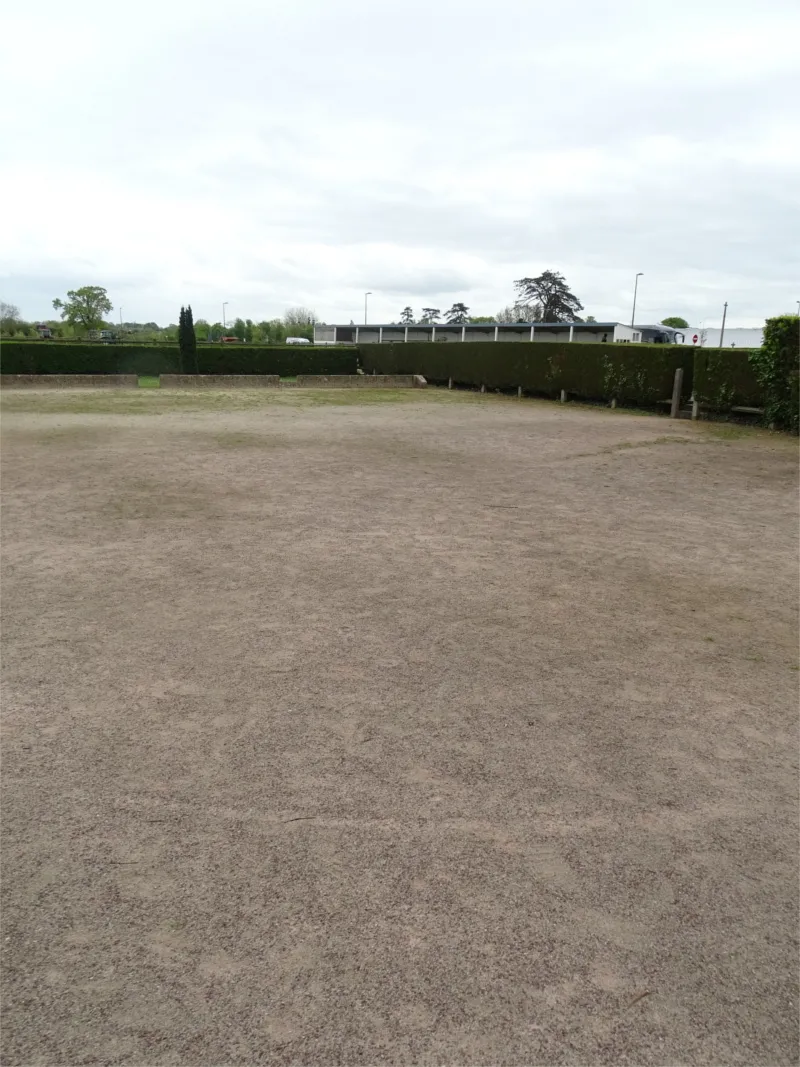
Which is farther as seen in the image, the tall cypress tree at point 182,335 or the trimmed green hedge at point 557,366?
the tall cypress tree at point 182,335

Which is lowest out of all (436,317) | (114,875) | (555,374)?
(114,875)

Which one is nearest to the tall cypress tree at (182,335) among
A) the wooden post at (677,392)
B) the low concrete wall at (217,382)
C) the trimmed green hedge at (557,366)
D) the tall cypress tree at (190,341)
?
the tall cypress tree at (190,341)

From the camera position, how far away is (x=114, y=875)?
2.18 m

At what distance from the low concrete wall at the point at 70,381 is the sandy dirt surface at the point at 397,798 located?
20.1 meters

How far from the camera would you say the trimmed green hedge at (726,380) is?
15.0m

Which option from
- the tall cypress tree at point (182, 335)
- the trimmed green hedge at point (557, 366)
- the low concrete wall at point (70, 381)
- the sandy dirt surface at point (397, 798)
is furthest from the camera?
the tall cypress tree at point (182, 335)

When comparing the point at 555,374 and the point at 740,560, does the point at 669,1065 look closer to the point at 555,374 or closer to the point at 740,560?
the point at 740,560

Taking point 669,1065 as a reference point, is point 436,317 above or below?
above

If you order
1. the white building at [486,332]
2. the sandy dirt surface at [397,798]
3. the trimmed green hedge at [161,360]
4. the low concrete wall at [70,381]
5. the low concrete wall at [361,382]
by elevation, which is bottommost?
the sandy dirt surface at [397,798]

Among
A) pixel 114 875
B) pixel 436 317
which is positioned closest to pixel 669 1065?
pixel 114 875

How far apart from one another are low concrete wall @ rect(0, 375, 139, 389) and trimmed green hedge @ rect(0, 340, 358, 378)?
402 centimetres

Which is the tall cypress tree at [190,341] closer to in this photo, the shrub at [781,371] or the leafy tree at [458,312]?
the shrub at [781,371]

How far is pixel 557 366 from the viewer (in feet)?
68.2

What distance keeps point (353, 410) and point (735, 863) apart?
636 inches
